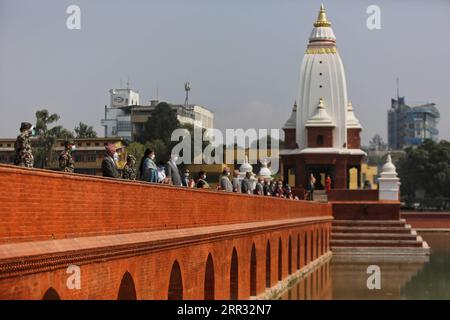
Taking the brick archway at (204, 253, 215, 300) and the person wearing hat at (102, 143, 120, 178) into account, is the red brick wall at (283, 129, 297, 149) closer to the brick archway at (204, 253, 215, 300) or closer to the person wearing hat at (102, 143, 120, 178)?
the brick archway at (204, 253, 215, 300)

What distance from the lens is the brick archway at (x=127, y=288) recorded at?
13359 millimetres

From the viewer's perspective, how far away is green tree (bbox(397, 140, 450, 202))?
90419 millimetres

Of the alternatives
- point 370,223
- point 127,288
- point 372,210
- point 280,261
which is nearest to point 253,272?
point 280,261

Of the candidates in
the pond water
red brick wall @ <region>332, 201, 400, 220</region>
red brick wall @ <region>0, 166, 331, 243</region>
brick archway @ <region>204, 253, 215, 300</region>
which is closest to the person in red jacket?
red brick wall @ <region>332, 201, 400, 220</region>

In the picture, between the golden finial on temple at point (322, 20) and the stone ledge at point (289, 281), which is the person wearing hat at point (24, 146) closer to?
the stone ledge at point (289, 281)

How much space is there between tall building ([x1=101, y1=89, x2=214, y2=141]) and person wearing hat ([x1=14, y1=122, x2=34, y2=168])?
69.1m

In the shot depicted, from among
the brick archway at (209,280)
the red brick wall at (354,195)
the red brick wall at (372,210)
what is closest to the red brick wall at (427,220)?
the red brick wall at (354,195)

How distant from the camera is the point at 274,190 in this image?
120 feet

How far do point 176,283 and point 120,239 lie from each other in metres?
3.57

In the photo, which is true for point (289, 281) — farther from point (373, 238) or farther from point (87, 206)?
point (87, 206)

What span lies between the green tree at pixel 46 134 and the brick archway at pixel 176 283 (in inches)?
202
